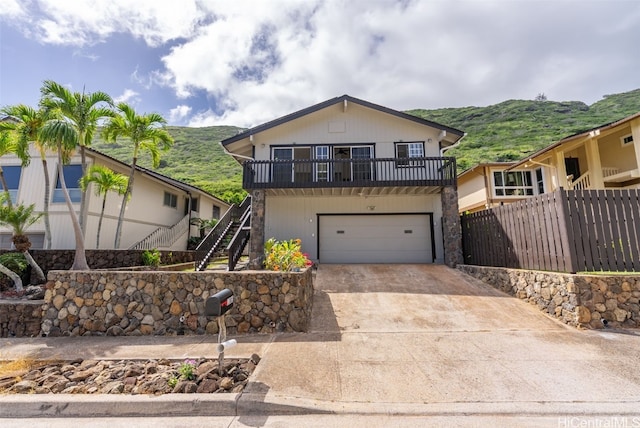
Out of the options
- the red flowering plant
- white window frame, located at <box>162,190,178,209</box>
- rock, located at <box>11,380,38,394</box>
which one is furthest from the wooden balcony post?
rock, located at <box>11,380,38,394</box>

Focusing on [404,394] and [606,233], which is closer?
[404,394]

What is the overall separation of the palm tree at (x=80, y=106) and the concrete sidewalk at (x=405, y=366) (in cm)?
668

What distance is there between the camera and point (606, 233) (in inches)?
233

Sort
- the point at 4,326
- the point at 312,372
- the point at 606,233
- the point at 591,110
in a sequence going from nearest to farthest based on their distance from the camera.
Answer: the point at 312,372 → the point at 606,233 → the point at 4,326 → the point at 591,110

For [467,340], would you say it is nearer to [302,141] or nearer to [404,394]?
[404,394]

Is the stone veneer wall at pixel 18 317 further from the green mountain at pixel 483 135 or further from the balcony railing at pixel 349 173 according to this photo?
the green mountain at pixel 483 135

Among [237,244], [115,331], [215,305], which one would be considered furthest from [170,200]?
[215,305]

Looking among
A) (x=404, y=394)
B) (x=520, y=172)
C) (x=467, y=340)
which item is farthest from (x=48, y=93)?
(x=520, y=172)

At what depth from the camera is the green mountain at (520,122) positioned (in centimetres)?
4128

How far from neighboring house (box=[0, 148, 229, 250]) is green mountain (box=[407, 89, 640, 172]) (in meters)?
34.4

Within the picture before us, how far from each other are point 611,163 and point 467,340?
14.5m

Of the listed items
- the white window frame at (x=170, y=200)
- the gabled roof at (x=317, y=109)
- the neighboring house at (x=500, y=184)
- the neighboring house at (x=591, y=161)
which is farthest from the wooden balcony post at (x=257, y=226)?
the neighboring house at (x=500, y=184)

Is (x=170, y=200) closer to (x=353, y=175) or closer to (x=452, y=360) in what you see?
(x=353, y=175)

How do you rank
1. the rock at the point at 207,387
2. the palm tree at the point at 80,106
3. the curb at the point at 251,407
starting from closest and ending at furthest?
1. the curb at the point at 251,407
2. the rock at the point at 207,387
3. the palm tree at the point at 80,106
